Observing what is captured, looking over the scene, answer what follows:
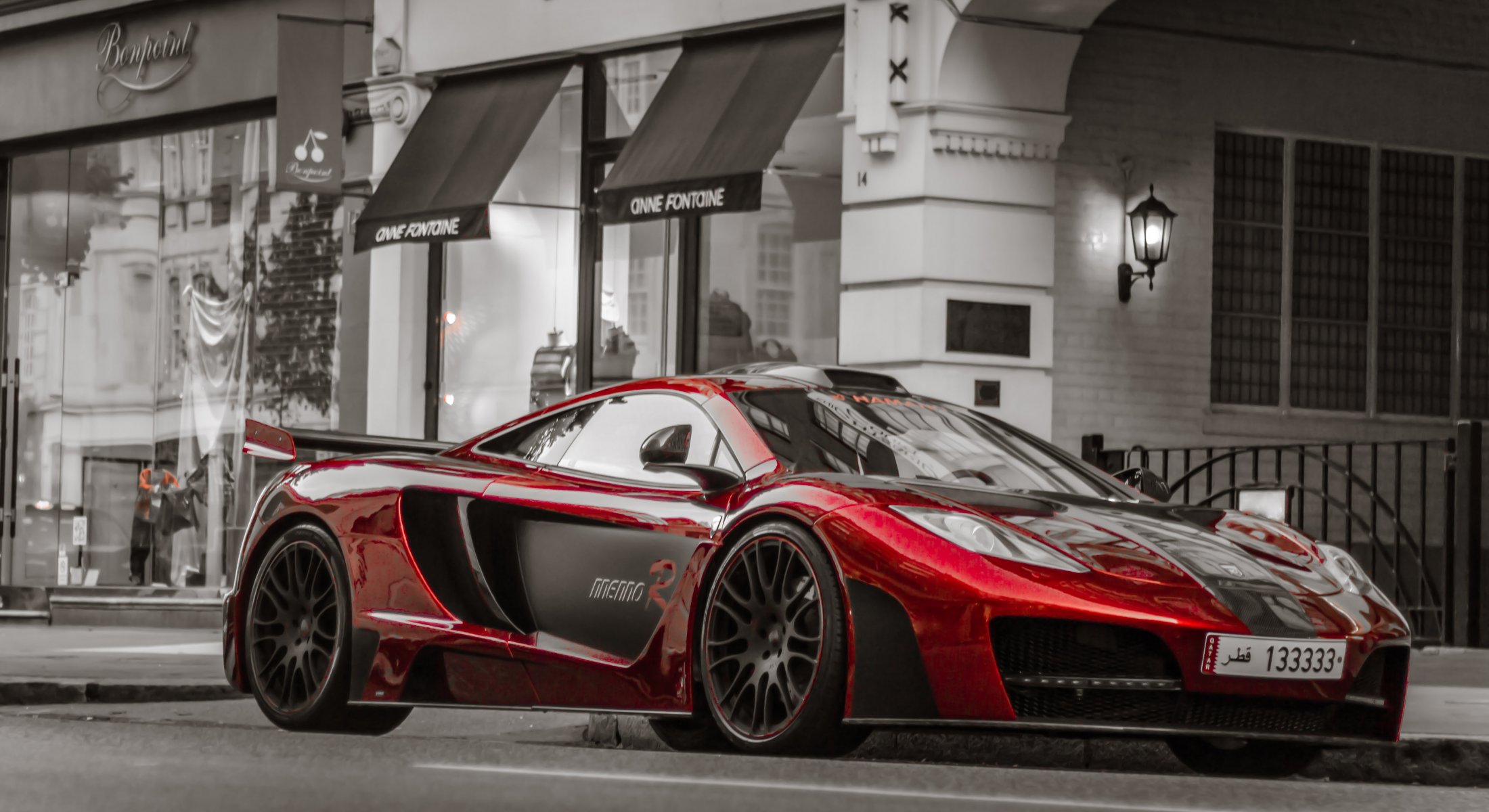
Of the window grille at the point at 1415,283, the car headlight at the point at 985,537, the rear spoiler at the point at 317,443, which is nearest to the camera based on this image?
the car headlight at the point at 985,537

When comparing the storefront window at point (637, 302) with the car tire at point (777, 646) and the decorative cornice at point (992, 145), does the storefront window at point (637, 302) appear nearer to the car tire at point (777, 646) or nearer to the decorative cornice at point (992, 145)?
the decorative cornice at point (992, 145)

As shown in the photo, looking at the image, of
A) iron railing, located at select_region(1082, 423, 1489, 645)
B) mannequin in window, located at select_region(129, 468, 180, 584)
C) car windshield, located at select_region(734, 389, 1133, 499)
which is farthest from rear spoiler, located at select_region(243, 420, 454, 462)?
mannequin in window, located at select_region(129, 468, 180, 584)

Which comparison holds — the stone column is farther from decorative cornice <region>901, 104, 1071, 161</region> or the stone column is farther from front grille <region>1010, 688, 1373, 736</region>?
front grille <region>1010, 688, 1373, 736</region>

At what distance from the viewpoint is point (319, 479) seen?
795 cm

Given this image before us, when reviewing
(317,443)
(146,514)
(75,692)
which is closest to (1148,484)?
(317,443)

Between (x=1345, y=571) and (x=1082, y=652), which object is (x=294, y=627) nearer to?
(x=1082, y=652)

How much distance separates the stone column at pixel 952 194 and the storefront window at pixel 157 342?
6.50 m

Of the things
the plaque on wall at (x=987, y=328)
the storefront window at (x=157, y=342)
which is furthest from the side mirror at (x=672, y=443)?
the storefront window at (x=157, y=342)

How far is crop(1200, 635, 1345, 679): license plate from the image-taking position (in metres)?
5.77

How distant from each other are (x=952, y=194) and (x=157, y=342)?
405 inches

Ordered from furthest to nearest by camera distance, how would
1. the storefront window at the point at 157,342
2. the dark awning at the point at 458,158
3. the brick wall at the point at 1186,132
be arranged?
the storefront window at the point at 157,342 → the dark awning at the point at 458,158 → the brick wall at the point at 1186,132

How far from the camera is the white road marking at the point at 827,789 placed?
15.7 feet

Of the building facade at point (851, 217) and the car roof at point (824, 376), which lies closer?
the car roof at point (824, 376)

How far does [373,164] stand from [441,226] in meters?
1.97
